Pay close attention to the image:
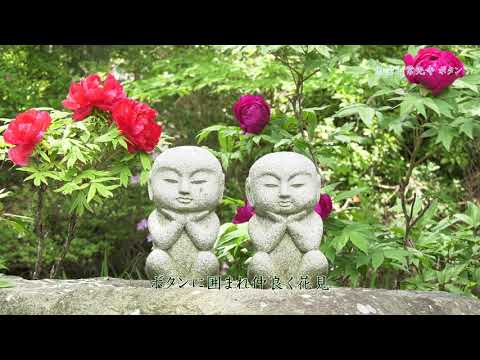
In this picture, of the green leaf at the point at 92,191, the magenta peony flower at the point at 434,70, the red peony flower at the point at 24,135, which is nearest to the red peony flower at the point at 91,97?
the red peony flower at the point at 24,135

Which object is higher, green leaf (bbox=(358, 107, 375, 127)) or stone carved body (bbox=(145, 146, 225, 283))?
green leaf (bbox=(358, 107, 375, 127))

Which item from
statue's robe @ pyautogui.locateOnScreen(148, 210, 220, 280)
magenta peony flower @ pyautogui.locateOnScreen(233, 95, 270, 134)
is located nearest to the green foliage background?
magenta peony flower @ pyautogui.locateOnScreen(233, 95, 270, 134)

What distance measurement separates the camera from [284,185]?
4.45 metres

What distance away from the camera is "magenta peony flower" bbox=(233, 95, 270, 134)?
5.21 m

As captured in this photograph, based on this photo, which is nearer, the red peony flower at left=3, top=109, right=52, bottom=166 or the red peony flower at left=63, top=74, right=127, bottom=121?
the red peony flower at left=3, top=109, right=52, bottom=166

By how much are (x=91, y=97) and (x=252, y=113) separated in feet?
3.52

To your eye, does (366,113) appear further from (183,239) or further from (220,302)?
(220,302)

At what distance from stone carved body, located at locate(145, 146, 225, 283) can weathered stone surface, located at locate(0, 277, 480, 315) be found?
0.51m

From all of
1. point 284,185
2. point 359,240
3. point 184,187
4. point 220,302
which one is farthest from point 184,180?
point 359,240

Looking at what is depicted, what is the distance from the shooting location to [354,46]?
517 centimetres

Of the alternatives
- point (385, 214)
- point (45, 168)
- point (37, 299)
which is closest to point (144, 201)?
point (385, 214)

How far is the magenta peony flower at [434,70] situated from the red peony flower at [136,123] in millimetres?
1583

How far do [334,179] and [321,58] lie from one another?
11.9ft

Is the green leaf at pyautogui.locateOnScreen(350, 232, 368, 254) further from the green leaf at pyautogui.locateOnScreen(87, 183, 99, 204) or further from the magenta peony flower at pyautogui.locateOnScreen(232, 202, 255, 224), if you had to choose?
the green leaf at pyautogui.locateOnScreen(87, 183, 99, 204)
